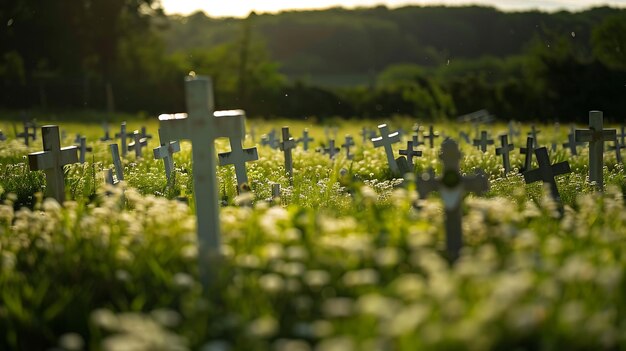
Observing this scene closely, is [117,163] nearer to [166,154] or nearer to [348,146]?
[166,154]

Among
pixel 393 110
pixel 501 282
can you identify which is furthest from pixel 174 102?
pixel 501 282

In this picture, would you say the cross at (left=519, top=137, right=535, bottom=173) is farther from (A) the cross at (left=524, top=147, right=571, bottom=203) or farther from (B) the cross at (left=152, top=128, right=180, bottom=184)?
(B) the cross at (left=152, top=128, right=180, bottom=184)

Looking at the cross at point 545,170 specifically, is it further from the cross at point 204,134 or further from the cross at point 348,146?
the cross at point 348,146

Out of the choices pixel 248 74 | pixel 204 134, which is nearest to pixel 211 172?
pixel 204 134

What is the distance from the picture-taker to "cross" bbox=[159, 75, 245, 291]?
600 cm

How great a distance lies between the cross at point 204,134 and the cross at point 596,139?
7161 mm

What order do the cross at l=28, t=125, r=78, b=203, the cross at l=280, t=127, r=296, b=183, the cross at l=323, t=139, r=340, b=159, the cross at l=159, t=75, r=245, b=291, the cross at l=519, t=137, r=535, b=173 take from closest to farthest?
the cross at l=159, t=75, r=245, b=291 → the cross at l=28, t=125, r=78, b=203 → the cross at l=280, t=127, r=296, b=183 → the cross at l=519, t=137, r=535, b=173 → the cross at l=323, t=139, r=340, b=159

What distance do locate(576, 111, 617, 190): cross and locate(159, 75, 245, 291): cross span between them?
716cm

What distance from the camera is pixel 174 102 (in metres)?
47.5

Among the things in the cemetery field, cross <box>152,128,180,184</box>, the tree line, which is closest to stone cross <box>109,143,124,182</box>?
cross <box>152,128,180,184</box>

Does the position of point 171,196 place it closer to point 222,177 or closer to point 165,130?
point 222,177

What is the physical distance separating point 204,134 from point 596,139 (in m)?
7.69

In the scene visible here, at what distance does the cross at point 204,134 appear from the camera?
6.00 m

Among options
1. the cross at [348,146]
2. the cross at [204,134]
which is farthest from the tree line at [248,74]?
the cross at [204,134]
